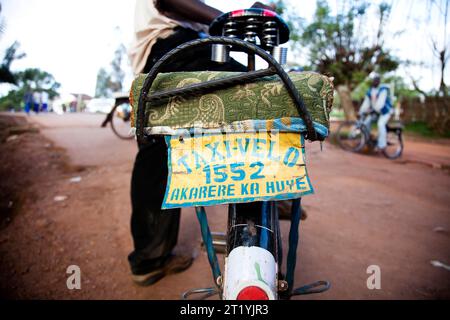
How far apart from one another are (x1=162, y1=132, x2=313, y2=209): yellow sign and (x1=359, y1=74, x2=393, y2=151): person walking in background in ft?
22.7

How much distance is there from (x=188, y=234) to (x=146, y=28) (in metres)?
1.60

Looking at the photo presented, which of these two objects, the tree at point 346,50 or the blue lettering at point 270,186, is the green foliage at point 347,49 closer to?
the tree at point 346,50

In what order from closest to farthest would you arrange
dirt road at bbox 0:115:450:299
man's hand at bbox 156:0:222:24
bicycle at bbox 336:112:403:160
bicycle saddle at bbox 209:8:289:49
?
bicycle saddle at bbox 209:8:289:49, man's hand at bbox 156:0:222:24, dirt road at bbox 0:115:450:299, bicycle at bbox 336:112:403:160

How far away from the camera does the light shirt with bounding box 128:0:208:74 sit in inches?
55.5

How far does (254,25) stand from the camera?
41.8 inches

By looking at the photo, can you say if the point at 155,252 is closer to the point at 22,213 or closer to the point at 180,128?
the point at 180,128

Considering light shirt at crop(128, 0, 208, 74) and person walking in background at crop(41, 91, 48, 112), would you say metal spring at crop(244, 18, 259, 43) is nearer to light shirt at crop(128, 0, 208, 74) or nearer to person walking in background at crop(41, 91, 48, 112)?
light shirt at crop(128, 0, 208, 74)

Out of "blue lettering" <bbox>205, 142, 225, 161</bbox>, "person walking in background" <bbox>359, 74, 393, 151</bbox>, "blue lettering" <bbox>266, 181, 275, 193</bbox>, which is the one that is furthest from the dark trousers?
"person walking in background" <bbox>359, 74, 393, 151</bbox>

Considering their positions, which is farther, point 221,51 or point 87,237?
point 87,237

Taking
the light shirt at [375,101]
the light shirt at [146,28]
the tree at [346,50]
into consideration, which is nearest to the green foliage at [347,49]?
the tree at [346,50]

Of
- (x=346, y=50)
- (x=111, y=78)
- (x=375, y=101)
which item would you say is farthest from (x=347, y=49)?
(x=111, y=78)
